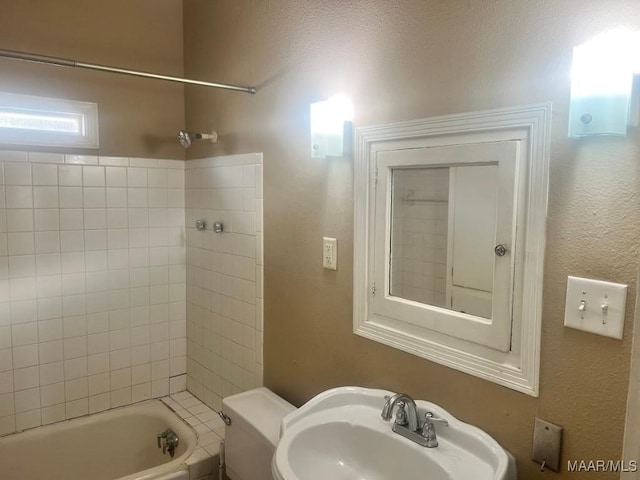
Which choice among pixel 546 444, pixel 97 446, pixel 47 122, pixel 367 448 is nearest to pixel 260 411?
pixel 367 448

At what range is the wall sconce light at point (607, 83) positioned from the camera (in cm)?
97

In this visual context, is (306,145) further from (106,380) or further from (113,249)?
(106,380)

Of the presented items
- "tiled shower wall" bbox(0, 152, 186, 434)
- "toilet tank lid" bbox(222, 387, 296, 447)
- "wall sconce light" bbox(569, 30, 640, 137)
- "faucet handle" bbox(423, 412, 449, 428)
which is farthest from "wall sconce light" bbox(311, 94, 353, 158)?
"tiled shower wall" bbox(0, 152, 186, 434)

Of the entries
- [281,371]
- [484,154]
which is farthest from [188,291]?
[484,154]

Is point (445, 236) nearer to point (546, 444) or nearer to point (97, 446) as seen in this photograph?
point (546, 444)

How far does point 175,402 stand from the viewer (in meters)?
2.69

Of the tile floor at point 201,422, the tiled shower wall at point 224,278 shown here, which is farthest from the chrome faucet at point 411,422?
the tile floor at point 201,422

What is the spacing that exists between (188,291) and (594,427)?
2.19 metres

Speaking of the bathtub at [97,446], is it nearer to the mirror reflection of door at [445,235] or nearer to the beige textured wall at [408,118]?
the beige textured wall at [408,118]

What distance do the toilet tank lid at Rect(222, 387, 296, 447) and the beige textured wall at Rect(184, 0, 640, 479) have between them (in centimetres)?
10

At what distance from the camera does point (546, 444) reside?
1188mm

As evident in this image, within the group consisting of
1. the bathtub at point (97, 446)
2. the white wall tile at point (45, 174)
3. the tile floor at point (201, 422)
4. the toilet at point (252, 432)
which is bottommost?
the bathtub at point (97, 446)

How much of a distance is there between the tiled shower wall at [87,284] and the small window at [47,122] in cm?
8

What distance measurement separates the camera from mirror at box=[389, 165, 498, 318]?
134 cm
